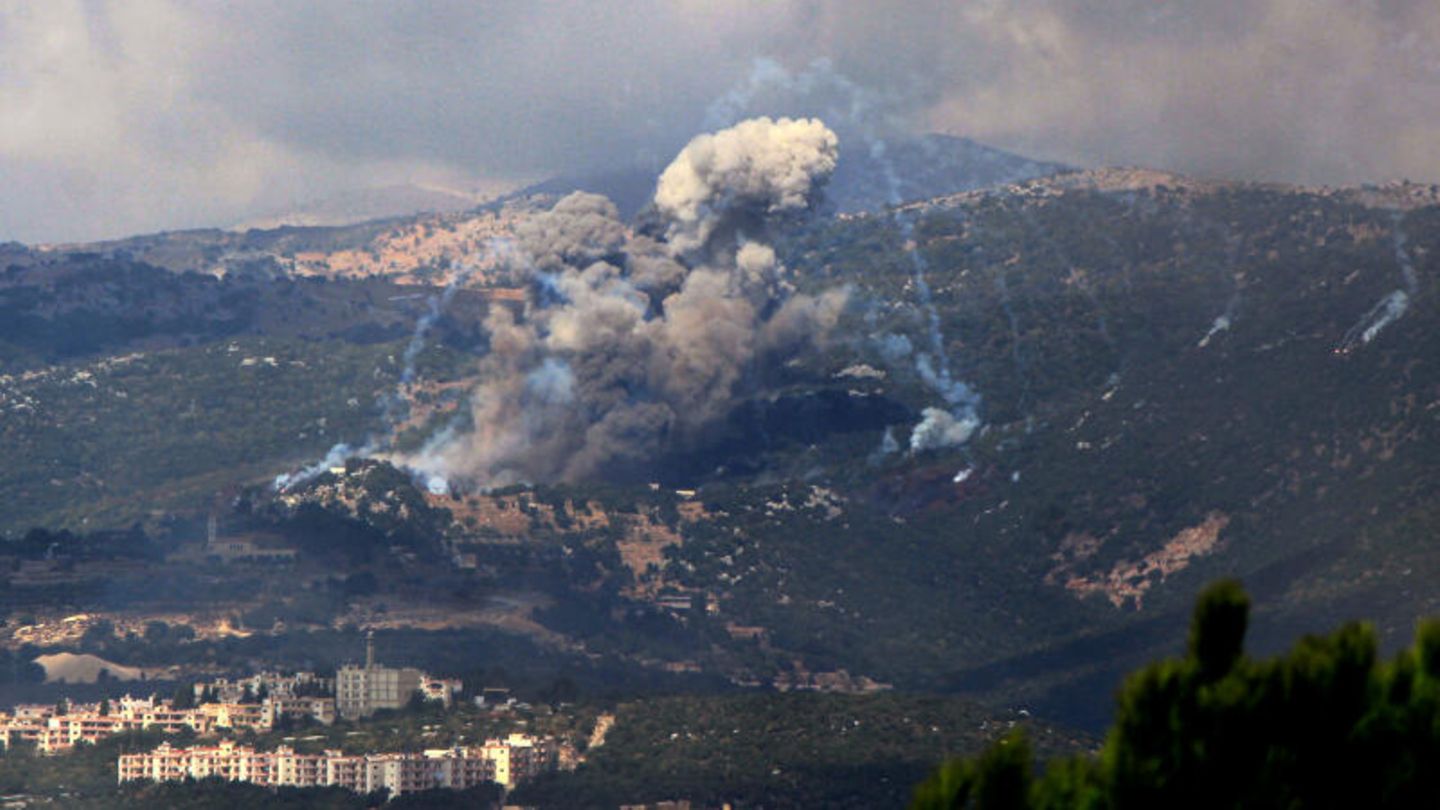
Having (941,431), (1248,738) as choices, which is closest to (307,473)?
(941,431)

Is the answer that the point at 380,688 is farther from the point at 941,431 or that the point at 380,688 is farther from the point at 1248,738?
the point at 1248,738

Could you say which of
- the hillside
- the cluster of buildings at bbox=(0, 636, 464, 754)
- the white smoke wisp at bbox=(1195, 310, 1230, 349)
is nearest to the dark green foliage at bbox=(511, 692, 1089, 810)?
the hillside

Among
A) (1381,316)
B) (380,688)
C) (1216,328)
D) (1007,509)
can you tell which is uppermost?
(1216,328)

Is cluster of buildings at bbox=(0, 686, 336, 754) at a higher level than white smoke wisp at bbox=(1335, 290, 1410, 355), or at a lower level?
lower

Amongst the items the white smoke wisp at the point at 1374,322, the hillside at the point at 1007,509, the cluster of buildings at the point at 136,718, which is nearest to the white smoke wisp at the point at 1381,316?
the white smoke wisp at the point at 1374,322

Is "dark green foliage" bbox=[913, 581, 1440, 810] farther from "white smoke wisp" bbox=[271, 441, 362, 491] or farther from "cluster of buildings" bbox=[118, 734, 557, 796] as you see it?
"white smoke wisp" bbox=[271, 441, 362, 491]

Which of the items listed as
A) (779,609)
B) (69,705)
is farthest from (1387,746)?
(779,609)
